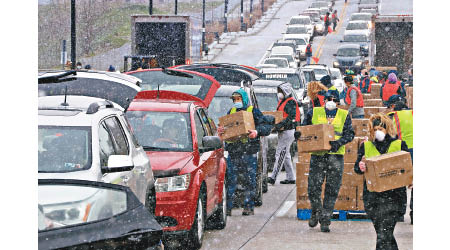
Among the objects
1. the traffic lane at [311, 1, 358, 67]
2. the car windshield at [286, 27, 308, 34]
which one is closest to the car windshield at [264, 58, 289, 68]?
the traffic lane at [311, 1, 358, 67]

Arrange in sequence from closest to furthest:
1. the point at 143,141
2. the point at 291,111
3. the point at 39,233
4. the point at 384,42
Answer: the point at 39,233 → the point at 143,141 → the point at 291,111 → the point at 384,42

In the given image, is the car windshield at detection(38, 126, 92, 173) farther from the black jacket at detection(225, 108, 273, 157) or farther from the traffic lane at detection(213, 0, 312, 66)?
the traffic lane at detection(213, 0, 312, 66)

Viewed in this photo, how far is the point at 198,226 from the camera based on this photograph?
1014 centimetres

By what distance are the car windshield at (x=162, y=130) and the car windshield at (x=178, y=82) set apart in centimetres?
158

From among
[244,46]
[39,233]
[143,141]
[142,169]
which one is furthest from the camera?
[244,46]

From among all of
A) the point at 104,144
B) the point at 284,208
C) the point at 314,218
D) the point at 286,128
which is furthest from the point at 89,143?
the point at 286,128

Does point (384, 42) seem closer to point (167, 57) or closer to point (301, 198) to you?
point (167, 57)

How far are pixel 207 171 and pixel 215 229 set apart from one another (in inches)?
51.1

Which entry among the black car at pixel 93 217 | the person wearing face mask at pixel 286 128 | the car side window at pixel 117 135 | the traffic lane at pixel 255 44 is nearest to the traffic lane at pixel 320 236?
the car side window at pixel 117 135

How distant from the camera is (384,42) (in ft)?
127

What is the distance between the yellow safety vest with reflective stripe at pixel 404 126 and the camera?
11453 mm

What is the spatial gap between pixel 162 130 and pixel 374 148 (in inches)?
109

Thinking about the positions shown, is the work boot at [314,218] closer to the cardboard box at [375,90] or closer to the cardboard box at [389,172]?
the cardboard box at [389,172]
